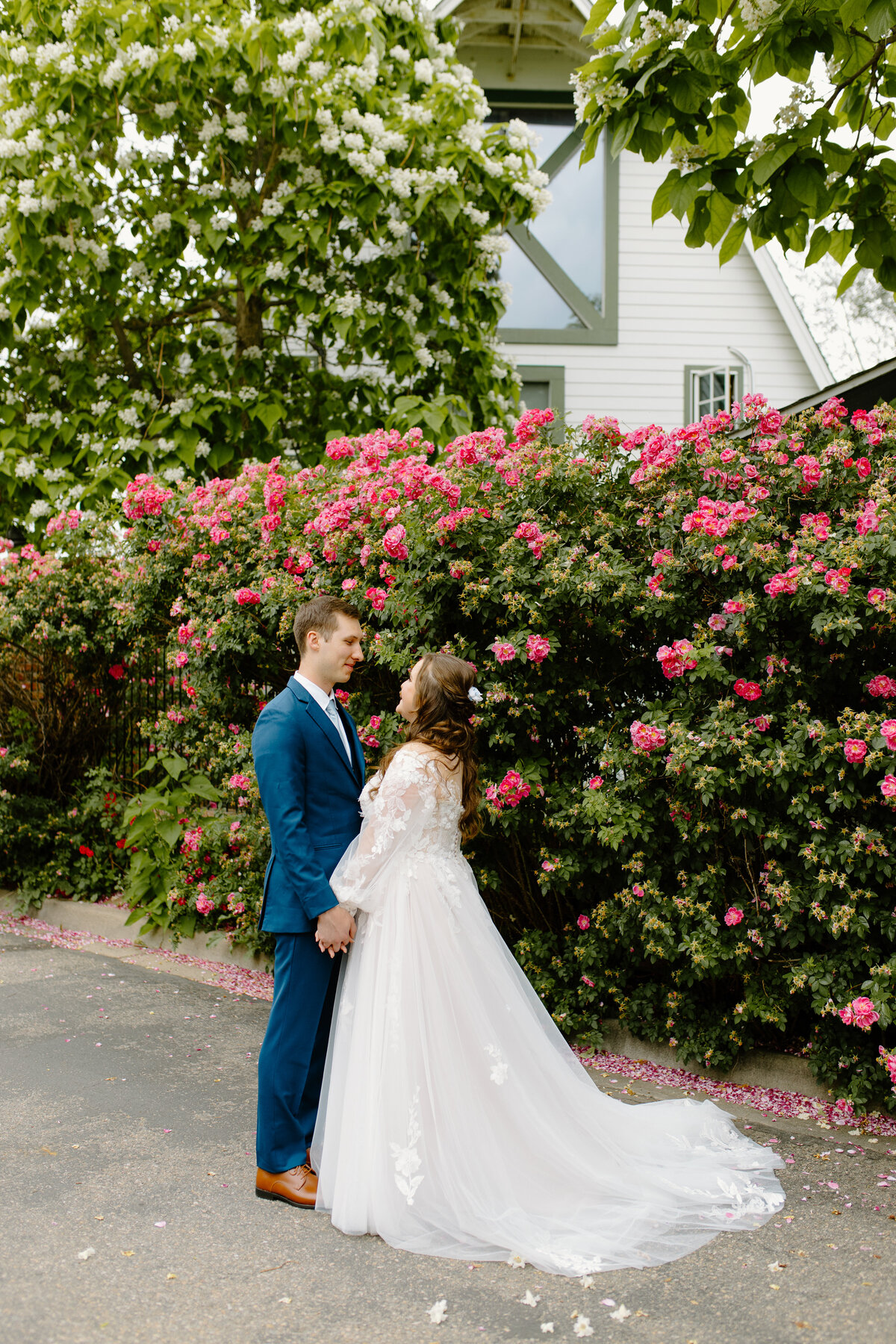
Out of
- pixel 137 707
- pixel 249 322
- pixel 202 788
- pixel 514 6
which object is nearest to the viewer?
pixel 202 788

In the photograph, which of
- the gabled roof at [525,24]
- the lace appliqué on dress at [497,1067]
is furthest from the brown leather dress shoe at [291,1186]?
the gabled roof at [525,24]

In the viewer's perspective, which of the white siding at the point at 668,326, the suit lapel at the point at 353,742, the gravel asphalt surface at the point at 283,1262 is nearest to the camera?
the gravel asphalt surface at the point at 283,1262

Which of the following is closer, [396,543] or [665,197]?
[665,197]

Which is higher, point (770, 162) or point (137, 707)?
point (770, 162)

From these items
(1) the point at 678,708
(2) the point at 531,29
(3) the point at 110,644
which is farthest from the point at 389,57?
(1) the point at 678,708

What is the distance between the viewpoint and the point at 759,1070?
184 inches

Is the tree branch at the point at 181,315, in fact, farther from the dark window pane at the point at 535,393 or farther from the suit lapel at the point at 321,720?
the suit lapel at the point at 321,720

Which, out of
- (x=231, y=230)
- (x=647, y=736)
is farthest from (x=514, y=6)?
(x=647, y=736)

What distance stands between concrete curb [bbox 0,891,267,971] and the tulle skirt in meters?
3.29

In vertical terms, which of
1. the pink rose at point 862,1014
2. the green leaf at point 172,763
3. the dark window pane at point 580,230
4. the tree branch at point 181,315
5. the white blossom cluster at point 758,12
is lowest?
the pink rose at point 862,1014

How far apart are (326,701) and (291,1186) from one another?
169 cm

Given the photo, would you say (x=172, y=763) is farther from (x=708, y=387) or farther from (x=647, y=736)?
(x=708, y=387)

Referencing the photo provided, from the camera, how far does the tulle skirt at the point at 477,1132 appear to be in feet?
10.9

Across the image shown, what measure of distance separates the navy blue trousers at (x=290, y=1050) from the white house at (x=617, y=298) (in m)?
10.0
